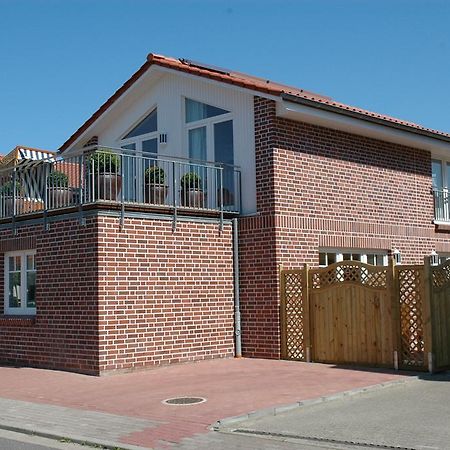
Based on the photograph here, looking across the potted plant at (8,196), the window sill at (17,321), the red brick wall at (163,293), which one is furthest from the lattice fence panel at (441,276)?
the potted plant at (8,196)

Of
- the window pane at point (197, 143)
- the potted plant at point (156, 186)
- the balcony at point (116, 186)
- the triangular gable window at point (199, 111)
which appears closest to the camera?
the balcony at point (116, 186)

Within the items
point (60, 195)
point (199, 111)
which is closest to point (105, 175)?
point (60, 195)

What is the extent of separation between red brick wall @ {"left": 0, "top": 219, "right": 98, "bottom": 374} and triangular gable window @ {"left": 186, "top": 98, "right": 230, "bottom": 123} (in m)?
4.70

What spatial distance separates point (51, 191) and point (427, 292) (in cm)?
768

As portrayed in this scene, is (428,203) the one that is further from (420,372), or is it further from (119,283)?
(119,283)

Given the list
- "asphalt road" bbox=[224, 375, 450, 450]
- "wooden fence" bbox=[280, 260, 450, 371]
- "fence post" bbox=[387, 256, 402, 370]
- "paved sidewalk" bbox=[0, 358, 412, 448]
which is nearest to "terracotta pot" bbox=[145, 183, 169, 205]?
"wooden fence" bbox=[280, 260, 450, 371]

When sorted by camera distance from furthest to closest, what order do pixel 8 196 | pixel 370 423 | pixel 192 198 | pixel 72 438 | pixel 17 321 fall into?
pixel 8 196 → pixel 192 198 → pixel 17 321 → pixel 370 423 → pixel 72 438

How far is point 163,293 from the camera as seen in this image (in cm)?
1448

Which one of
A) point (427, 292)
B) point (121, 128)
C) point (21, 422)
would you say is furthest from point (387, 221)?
point (21, 422)

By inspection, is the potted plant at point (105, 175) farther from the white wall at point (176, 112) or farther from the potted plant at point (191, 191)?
the white wall at point (176, 112)

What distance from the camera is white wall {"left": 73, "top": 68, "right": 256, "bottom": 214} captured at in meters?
16.0

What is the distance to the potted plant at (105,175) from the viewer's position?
45.8ft

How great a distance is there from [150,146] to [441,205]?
8135 millimetres

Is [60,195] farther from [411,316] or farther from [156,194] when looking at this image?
[411,316]
